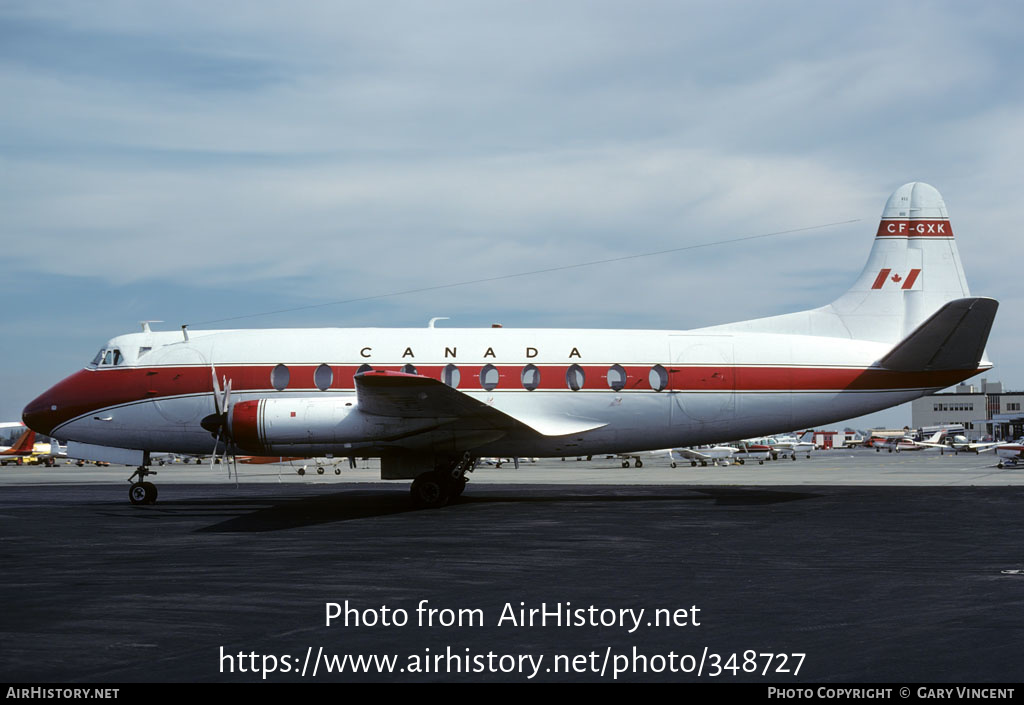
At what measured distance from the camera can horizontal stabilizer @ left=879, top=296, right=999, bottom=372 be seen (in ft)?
72.7

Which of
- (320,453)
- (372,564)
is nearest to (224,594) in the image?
(372,564)

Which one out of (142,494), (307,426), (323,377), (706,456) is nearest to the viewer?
(307,426)

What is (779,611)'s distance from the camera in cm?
997

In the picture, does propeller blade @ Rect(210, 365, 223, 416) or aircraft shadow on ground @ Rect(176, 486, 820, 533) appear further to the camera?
propeller blade @ Rect(210, 365, 223, 416)

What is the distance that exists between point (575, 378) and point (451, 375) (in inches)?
128

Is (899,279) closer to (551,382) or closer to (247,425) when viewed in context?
(551,382)

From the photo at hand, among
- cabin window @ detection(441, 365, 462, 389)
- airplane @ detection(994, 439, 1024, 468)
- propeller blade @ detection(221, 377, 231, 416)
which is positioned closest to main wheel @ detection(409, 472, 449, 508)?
cabin window @ detection(441, 365, 462, 389)

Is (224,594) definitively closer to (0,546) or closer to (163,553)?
(163,553)

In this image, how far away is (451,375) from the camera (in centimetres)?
2394

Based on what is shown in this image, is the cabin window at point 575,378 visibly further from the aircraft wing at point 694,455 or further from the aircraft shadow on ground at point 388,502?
the aircraft wing at point 694,455

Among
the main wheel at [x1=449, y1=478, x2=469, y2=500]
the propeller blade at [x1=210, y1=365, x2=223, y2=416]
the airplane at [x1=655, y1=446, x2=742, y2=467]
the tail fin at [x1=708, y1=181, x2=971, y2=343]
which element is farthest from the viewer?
the airplane at [x1=655, y1=446, x2=742, y2=467]

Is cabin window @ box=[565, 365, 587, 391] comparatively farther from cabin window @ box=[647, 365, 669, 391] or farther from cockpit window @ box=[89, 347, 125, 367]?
cockpit window @ box=[89, 347, 125, 367]

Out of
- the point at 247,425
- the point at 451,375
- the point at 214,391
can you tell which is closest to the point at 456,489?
the point at 451,375

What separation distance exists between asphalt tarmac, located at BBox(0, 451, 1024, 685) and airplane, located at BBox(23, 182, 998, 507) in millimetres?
2883
